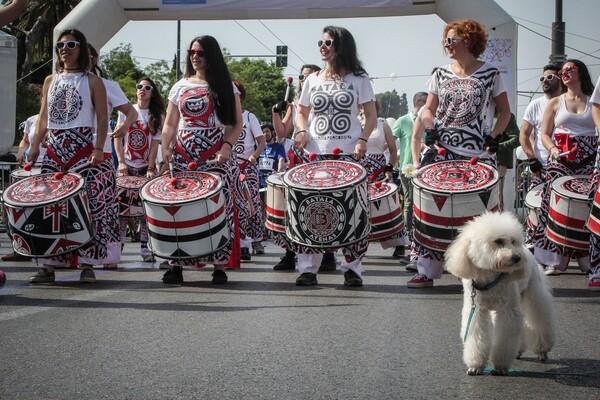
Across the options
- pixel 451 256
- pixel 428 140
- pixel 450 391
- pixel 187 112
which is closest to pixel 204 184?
pixel 187 112

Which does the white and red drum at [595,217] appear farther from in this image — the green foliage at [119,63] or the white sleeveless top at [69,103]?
the green foliage at [119,63]

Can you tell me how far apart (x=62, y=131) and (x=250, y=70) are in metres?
71.7

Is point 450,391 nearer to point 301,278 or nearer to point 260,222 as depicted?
point 301,278

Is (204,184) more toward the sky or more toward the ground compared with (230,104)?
more toward the ground

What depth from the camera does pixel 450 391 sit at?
5066 millimetres

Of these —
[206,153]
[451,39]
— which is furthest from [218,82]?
[451,39]

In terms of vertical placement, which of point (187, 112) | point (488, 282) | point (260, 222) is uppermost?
point (187, 112)

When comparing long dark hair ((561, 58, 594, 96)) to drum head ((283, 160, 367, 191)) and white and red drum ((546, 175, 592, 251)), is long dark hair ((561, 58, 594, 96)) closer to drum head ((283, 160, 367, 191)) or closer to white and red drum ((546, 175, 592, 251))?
white and red drum ((546, 175, 592, 251))

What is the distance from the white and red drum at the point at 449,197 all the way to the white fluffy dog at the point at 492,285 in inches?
125

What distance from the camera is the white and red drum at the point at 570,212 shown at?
10.0m

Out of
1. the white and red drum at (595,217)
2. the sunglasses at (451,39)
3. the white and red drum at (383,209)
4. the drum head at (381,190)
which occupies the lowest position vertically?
the white and red drum at (383,209)

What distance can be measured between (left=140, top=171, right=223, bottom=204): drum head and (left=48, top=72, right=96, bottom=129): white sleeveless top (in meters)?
0.83

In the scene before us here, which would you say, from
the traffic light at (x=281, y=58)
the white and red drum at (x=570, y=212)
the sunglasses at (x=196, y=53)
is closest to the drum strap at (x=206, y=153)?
the sunglasses at (x=196, y=53)

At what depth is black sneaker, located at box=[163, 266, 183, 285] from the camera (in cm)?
998
